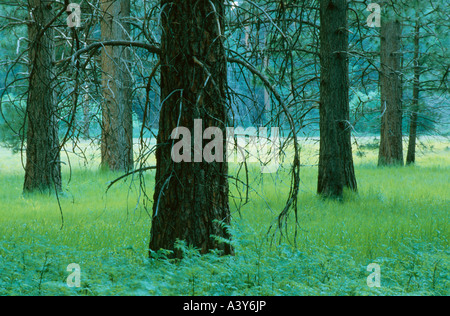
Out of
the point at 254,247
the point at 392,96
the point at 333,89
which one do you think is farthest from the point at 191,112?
the point at 392,96

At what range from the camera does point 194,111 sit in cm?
444

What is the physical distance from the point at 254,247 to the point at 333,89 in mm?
4791

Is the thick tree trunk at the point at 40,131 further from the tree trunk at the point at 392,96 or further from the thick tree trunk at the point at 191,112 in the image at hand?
the tree trunk at the point at 392,96

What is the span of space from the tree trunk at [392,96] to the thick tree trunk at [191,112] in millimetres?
13672

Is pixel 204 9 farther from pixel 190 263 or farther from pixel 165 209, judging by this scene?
pixel 190 263

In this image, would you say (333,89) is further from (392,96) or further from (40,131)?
(392,96)

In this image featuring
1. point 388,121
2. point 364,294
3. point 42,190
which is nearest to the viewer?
point 364,294

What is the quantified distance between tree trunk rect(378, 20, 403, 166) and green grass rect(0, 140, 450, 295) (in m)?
5.10

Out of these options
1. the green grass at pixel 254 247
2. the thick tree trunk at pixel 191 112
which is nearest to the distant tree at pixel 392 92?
the green grass at pixel 254 247

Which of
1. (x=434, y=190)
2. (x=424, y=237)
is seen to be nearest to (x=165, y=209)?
(x=424, y=237)

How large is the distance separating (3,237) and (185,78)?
391 cm

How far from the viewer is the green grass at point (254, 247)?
3.95m

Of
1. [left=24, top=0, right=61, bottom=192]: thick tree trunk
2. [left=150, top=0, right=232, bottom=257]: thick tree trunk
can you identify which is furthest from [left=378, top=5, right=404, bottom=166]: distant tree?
[left=150, top=0, right=232, bottom=257]: thick tree trunk
